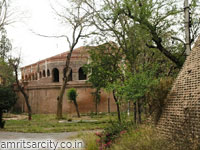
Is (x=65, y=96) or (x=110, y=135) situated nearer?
(x=110, y=135)

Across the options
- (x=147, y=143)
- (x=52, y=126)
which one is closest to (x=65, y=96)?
(x=52, y=126)

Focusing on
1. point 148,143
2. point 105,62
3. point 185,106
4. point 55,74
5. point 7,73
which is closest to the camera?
point 148,143

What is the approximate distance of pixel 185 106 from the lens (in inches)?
273

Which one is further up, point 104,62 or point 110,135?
point 104,62

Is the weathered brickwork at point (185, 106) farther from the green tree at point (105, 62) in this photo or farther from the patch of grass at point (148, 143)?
the green tree at point (105, 62)

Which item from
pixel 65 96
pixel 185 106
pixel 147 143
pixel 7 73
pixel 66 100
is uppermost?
pixel 7 73

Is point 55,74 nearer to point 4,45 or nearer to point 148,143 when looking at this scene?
point 4,45

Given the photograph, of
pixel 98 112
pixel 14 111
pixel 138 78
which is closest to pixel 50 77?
pixel 14 111

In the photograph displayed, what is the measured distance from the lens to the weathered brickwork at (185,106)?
6.42 metres

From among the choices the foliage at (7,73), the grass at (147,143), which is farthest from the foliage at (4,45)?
the grass at (147,143)

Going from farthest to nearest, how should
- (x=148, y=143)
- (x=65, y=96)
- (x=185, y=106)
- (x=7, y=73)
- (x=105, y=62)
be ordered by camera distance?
(x=7, y=73) < (x=65, y=96) < (x=105, y=62) < (x=185, y=106) < (x=148, y=143)

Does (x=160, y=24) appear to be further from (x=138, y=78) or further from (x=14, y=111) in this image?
(x=14, y=111)

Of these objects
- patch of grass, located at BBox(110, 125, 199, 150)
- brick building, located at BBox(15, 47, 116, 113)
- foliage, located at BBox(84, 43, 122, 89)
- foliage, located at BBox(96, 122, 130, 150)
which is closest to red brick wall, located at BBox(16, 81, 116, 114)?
brick building, located at BBox(15, 47, 116, 113)

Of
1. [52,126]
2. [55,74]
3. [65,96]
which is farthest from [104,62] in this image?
[55,74]
